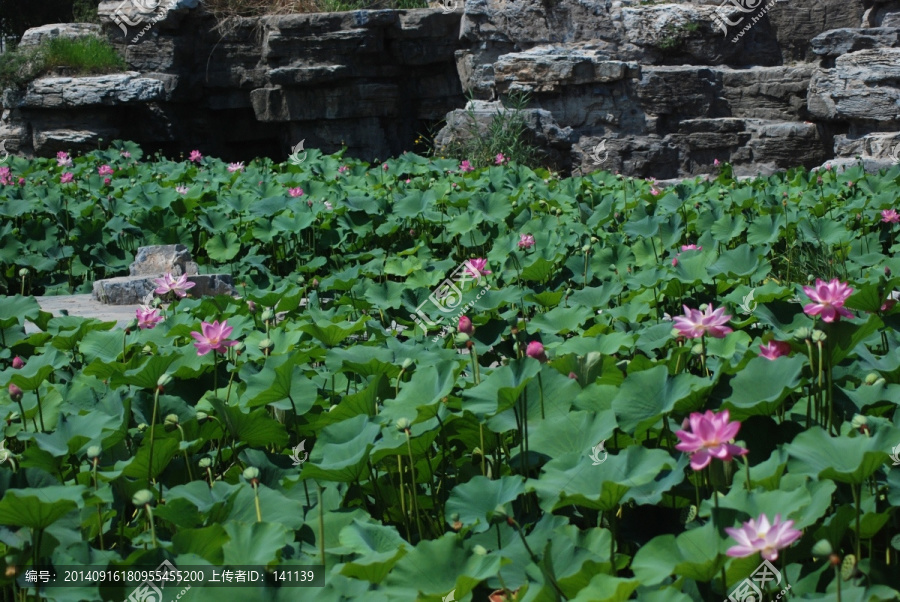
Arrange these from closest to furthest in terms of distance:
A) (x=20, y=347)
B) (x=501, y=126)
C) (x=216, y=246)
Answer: (x=20, y=347)
(x=216, y=246)
(x=501, y=126)

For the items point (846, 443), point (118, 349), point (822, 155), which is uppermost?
point (846, 443)

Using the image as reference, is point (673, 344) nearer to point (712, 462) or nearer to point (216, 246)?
point (712, 462)

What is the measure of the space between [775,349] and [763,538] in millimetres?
763

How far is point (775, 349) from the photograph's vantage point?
188 centimetres

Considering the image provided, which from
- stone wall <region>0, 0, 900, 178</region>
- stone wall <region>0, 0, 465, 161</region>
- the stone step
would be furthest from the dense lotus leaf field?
stone wall <region>0, 0, 465, 161</region>

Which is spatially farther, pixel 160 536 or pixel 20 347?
pixel 20 347

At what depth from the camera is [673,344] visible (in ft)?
7.86

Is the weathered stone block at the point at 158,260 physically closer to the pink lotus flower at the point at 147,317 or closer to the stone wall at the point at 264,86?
the pink lotus flower at the point at 147,317

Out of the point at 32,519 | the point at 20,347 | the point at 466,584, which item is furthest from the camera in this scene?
the point at 20,347

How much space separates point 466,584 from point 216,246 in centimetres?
367

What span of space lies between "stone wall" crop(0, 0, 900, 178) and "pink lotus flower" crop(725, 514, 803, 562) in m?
7.61

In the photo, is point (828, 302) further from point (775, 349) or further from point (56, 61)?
point (56, 61)

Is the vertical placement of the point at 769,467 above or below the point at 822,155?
above

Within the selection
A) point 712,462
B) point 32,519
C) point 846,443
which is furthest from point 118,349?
point 846,443
